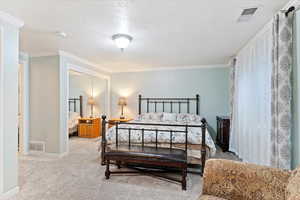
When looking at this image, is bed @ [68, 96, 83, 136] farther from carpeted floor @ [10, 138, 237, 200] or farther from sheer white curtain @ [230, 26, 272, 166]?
sheer white curtain @ [230, 26, 272, 166]

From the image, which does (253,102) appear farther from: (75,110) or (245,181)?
(75,110)

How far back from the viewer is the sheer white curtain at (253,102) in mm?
2507

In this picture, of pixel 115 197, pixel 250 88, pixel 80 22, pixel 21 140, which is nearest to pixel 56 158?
pixel 21 140

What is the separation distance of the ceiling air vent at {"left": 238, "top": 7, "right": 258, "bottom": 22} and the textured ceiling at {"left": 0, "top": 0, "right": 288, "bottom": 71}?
7 cm

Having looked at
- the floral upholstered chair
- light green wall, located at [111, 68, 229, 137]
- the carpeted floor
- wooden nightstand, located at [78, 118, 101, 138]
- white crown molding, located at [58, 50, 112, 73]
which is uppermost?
white crown molding, located at [58, 50, 112, 73]

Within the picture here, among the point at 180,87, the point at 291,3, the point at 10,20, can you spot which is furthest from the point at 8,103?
the point at 180,87

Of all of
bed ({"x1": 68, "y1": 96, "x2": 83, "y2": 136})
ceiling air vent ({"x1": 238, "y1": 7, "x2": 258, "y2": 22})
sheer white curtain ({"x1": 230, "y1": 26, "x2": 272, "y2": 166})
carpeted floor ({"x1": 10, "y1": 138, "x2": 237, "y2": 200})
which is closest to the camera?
ceiling air vent ({"x1": 238, "y1": 7, "x2": 258, "y2": 22})

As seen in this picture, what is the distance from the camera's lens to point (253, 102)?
306 cm

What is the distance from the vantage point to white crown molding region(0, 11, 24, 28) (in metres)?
2.17

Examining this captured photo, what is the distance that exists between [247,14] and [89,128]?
5.50 metres

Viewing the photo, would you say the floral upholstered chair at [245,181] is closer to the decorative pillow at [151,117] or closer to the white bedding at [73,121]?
the decorative pillow at [151,117]

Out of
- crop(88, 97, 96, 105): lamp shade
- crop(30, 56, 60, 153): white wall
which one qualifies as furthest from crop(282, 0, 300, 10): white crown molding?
crop(88, 97, 96, 105): lamp shade

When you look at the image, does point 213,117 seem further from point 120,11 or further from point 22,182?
point 22,182

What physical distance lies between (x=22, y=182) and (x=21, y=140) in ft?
5.63
